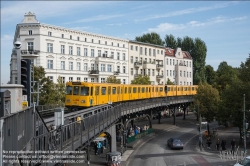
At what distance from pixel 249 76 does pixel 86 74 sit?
30203 millimetres

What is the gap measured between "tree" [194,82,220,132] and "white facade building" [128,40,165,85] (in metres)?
22.3

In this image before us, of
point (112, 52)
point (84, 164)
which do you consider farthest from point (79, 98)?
point (112, 52)

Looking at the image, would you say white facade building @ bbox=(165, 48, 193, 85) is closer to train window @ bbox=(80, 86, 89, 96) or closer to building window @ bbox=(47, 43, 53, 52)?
building window @ bbox=(47, 43, 53, 52)

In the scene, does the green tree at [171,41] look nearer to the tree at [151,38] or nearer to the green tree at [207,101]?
the tree at [151,38]

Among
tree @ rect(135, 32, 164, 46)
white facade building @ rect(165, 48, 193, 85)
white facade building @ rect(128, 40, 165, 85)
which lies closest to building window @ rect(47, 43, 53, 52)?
white facade building @ rect(128, 40, 165, 85)

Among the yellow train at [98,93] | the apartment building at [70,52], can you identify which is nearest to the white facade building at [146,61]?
the apartment building at [70,52]

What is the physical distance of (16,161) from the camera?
845cm

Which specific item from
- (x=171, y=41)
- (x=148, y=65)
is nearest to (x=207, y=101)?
(x=148, y=65)

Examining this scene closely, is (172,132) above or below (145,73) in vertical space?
below

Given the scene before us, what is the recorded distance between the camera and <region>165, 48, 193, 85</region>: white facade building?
83.0 m

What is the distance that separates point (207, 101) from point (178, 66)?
38942mm

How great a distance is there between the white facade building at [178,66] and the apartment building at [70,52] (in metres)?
19.0

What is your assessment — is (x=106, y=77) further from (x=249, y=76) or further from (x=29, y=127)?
(x=29, y=127)

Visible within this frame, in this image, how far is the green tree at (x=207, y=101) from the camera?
46.3 m
